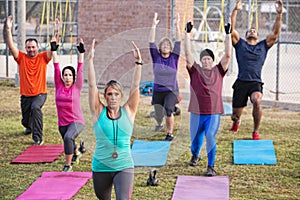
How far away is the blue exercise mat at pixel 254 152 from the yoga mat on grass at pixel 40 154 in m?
2.61

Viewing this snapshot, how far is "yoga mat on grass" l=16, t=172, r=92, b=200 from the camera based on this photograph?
24.3ft

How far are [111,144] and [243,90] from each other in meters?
5.01

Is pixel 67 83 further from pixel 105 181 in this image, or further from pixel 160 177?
pixel 105 181

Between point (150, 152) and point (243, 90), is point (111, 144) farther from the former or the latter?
point (243, 90)

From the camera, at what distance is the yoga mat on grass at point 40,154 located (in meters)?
9.21

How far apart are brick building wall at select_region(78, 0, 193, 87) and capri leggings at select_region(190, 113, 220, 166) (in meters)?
6.65

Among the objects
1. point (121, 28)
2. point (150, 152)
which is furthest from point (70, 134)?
point (121, 28)

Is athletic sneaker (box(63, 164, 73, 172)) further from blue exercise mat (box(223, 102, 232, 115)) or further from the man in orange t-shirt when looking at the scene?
blue exercise mat (box(223, 102, 232, 115))

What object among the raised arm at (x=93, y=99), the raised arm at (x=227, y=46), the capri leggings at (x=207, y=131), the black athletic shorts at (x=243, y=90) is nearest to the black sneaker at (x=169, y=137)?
the black athletic shorts at (x=243, y=90)

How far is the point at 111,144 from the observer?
5941 mm

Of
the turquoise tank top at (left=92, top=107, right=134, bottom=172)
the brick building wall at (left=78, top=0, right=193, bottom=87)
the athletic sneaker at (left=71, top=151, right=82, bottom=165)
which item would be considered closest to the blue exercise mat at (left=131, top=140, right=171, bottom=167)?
the athletic sneaker at (left=71, top=151, right=82, bottom=165)

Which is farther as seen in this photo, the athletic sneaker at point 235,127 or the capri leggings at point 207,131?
the athletic sneaker at point 235,127

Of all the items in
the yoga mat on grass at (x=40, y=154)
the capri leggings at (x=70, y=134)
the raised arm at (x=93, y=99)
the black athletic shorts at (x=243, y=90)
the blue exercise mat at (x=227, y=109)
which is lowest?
the yoga mat on grass at (x=40, y=154)

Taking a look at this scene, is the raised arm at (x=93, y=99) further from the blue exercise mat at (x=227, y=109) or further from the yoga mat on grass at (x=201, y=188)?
the blue exercise mat at (x=227, y=109)
